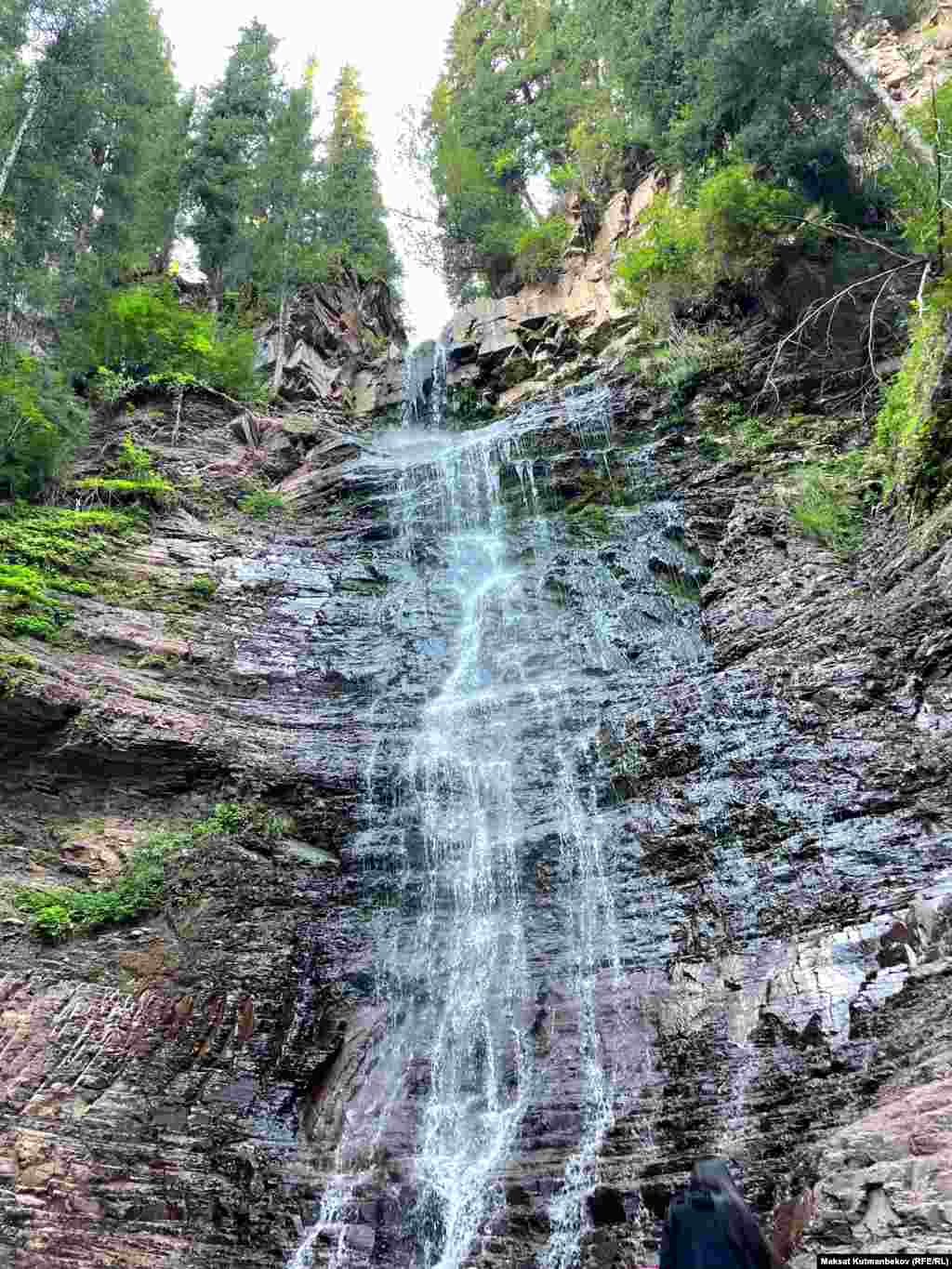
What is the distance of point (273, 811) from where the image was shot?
35.3 ft

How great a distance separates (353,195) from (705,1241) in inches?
1261

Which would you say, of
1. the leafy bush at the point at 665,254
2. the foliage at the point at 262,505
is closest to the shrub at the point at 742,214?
the leafy bush at the point at 665,254

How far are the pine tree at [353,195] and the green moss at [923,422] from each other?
19.2 metres

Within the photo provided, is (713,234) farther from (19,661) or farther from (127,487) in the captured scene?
(19,661)

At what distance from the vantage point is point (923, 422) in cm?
1031

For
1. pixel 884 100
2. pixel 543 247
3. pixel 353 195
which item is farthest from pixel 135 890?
pixel 353 195

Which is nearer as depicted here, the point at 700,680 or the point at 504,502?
the point at 700,680

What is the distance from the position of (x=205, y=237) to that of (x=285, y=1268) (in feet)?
77.2

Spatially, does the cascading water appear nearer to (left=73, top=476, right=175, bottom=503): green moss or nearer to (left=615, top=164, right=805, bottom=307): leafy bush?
(left=615, top=164, right=805, bottom=307): leafy bush

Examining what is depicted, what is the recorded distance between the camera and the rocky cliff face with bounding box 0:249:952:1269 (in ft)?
23.4

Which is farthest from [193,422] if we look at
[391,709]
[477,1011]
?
[477,1011]

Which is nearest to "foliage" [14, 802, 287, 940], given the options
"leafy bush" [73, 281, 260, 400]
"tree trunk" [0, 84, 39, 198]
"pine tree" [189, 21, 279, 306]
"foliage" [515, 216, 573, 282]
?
"leafy bush" [73, 281, 260, 400]

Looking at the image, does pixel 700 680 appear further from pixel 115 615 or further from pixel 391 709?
pixel 115 615

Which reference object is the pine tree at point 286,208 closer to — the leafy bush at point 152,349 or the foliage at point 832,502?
the leafy bush at point 152,349
